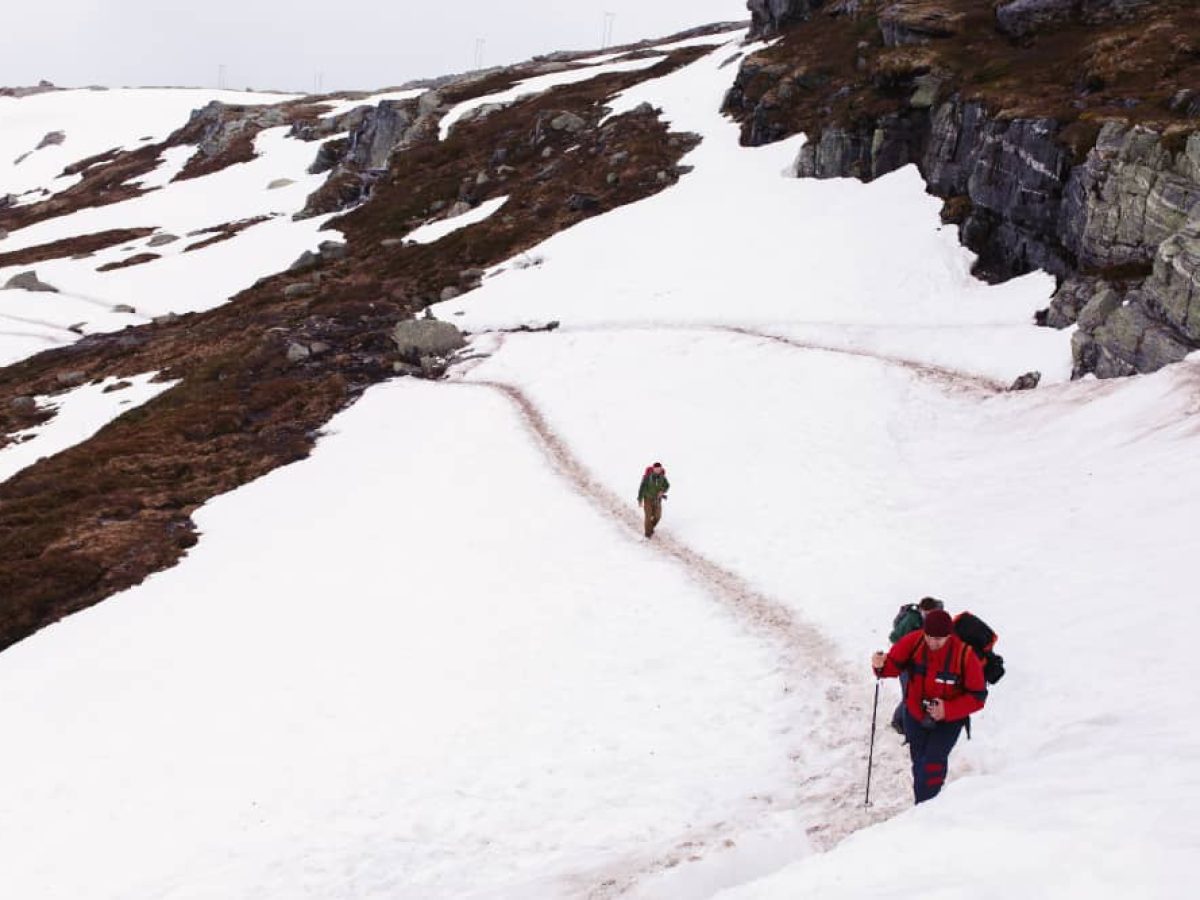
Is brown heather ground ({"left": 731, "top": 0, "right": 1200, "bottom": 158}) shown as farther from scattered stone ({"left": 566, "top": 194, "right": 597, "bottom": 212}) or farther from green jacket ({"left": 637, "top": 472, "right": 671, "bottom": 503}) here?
green jacket ({"left": 637, "top": 472, "right": 671, "bottom": 503})

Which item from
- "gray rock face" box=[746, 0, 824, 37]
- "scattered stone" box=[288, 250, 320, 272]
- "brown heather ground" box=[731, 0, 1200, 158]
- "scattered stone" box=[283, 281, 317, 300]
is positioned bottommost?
"scattered stone" box=[283, 281, 317, 300]

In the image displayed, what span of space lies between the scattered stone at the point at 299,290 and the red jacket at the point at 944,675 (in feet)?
200

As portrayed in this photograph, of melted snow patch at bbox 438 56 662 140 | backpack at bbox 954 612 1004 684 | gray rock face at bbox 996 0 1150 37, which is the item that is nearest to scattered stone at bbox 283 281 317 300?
melted snow patch at bbox 438 56 662 140

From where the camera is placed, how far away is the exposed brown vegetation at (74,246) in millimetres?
93625

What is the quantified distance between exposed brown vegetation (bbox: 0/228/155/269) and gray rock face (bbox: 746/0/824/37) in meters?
69.0

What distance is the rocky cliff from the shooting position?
27.4 meters

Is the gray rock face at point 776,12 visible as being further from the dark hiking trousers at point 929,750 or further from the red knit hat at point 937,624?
the dark hiking trousers at point 929,750

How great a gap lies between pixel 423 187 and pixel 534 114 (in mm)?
15200

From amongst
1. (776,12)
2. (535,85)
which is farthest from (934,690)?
(535,85)

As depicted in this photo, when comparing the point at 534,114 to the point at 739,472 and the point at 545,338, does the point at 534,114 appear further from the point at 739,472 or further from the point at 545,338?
the point at 739,472

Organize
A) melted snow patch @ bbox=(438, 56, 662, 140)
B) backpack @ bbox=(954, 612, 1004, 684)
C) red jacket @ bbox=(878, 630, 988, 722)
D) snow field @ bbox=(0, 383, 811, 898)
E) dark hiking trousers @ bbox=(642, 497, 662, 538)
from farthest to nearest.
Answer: melted snow patch @ bbox=(438, 56, 662, 140) < dark hiking trousers @ bbox=(642, 497, 662, 538) < snow field @ bbox=(0, 383, 811, 898) < backpack @ bbox=(954, 612, 1004, 684) < red jacket @ bbox=(878, 630, 988, 722)

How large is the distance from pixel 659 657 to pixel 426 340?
33.2 metres

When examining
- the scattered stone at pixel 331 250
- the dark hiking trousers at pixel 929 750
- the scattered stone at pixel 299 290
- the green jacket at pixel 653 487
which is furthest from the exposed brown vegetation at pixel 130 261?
the dark hiking trousers at pixel 929 750

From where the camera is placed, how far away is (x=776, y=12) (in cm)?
8362
